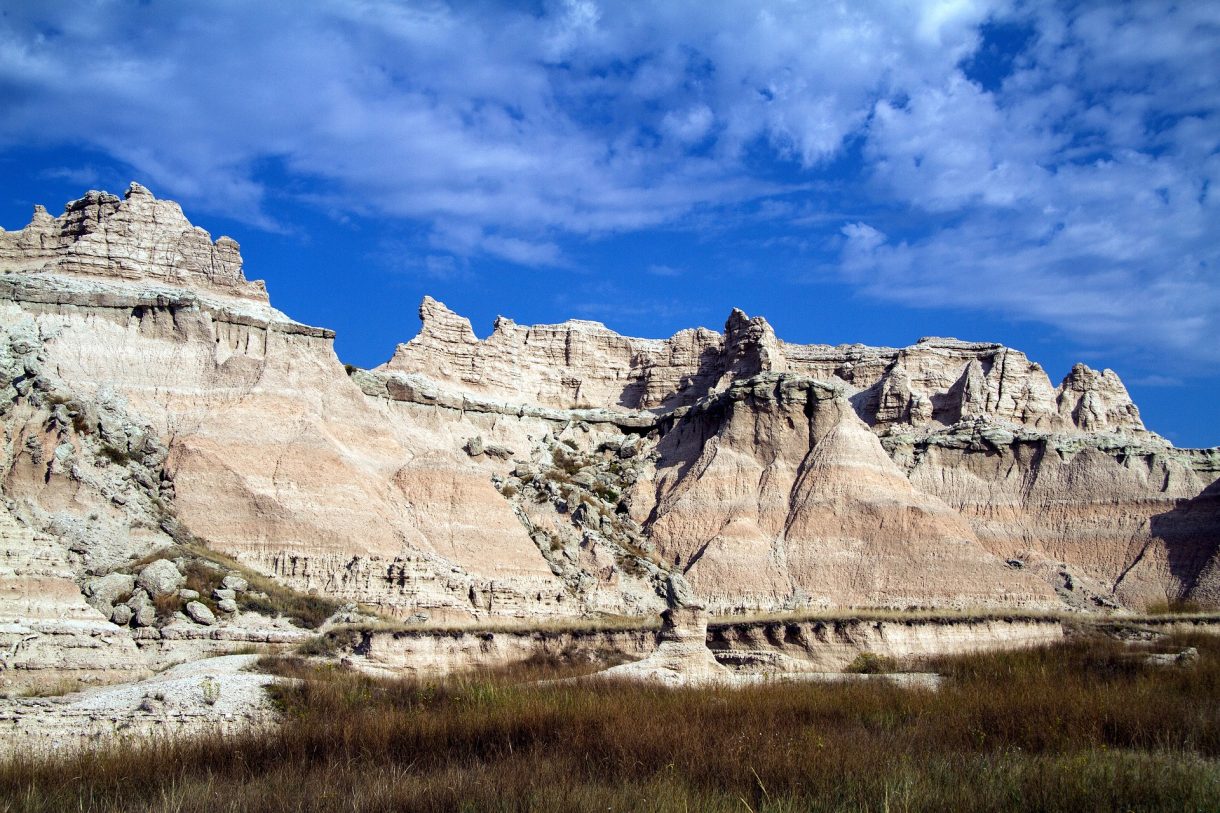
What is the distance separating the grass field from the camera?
39.3 ft

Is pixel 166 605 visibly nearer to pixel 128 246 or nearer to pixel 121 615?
pixel 121 615

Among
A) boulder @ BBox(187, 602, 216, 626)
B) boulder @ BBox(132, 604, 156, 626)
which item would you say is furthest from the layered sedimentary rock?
boulder @ BBox(187, 602, 216, 626)

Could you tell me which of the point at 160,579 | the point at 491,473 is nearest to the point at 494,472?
the point at 491,473

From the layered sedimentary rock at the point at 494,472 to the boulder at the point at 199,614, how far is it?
3475 mm

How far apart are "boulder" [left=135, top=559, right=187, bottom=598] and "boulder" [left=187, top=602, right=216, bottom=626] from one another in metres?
1.08

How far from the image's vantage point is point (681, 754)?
46.7 ft

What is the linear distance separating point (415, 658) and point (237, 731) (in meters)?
14.4

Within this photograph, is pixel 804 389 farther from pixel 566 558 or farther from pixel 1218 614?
pixel 1218 614

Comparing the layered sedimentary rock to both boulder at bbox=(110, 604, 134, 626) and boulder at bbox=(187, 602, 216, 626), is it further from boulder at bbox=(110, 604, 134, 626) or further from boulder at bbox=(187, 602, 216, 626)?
boulder at bbox=(187, 602, 216, 626)

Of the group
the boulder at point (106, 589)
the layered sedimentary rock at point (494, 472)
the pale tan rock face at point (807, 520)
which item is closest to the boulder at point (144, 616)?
the boulder at point (106, 589)

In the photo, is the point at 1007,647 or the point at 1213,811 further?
the point at 1007,647

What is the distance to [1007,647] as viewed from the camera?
32.7 m

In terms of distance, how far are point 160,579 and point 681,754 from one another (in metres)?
23.3

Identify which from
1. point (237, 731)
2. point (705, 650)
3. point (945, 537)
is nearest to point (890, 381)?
point (945, 537)
